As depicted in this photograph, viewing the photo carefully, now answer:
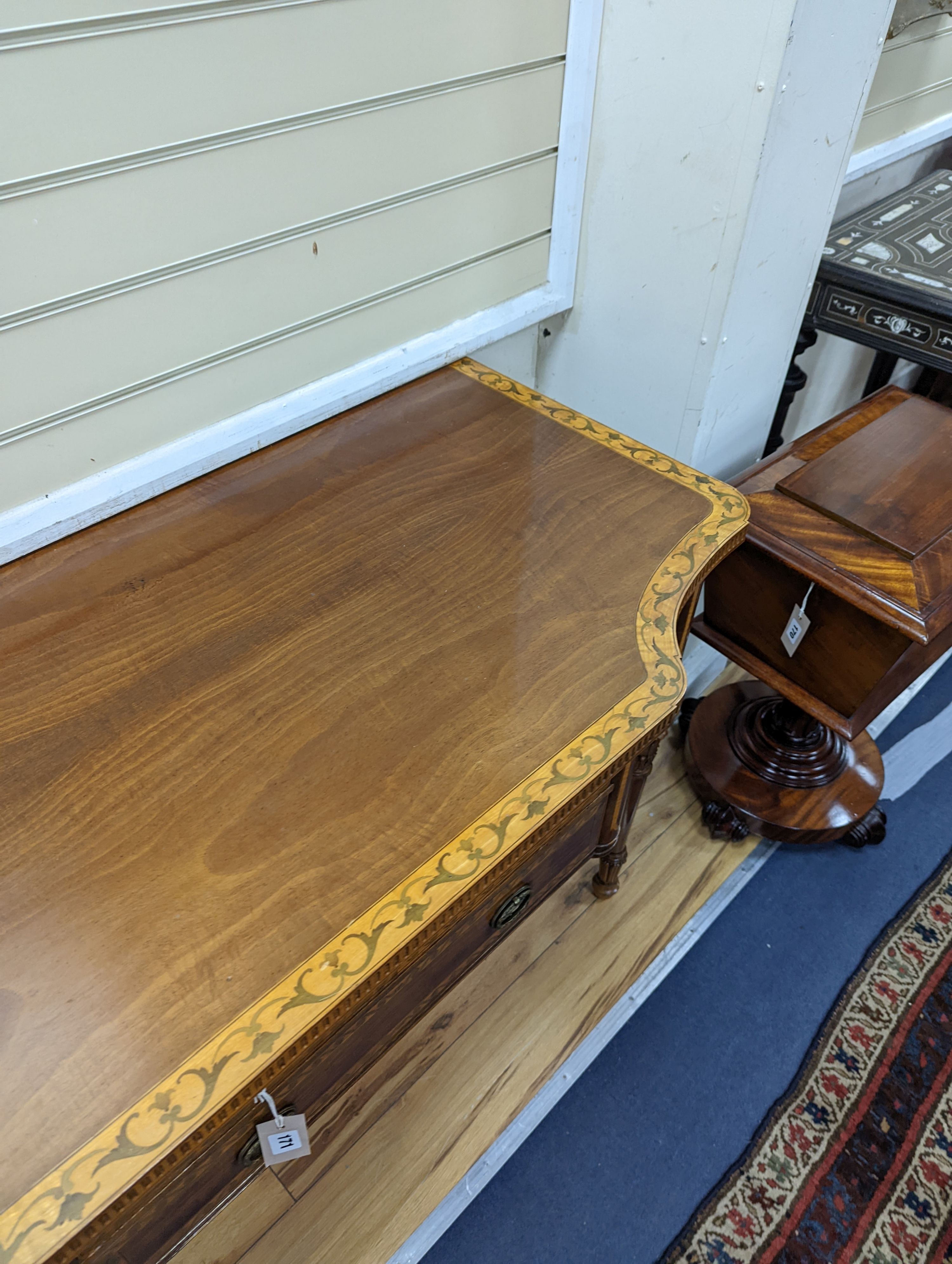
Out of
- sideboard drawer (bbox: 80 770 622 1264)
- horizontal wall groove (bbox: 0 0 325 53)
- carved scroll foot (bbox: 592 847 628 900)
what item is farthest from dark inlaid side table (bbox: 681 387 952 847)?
horizontal wall groove (bbox: 0 0 325 53)

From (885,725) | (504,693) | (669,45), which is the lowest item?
(885,725)

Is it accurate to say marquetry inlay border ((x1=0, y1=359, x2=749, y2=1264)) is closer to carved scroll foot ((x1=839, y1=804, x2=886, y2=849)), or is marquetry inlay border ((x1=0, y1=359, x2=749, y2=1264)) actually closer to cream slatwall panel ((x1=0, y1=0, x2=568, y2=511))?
cream slatwall panel ((x1=0, y1=0, x2=568, y2=511))

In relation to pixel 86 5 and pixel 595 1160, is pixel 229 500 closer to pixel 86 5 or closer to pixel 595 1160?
pixel 86 5

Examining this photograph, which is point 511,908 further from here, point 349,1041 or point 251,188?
point 251,188

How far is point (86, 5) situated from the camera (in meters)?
0.65

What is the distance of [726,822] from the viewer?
1389 millimetres

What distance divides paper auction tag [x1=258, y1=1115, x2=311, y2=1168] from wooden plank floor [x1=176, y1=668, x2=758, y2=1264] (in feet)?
0.91

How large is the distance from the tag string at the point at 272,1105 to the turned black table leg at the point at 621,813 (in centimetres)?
41

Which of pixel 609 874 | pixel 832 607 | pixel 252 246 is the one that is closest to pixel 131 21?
pixel 252 246

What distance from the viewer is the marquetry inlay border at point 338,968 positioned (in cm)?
46

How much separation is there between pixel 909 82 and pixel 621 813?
153 centimetres

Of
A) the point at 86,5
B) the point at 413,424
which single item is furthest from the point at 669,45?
the point at 86,5

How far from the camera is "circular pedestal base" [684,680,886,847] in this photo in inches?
53.4

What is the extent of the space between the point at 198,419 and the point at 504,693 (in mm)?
496
